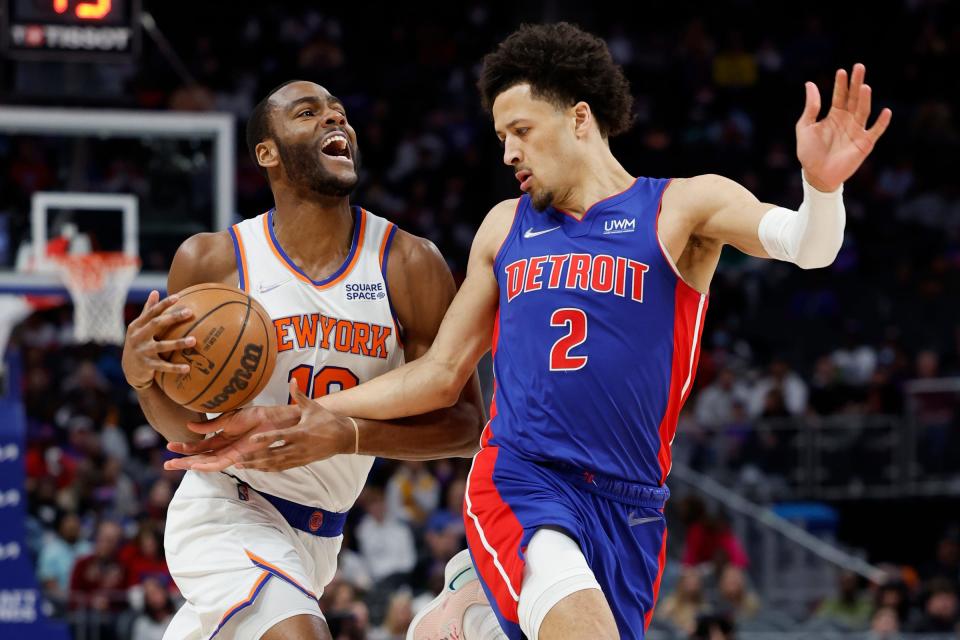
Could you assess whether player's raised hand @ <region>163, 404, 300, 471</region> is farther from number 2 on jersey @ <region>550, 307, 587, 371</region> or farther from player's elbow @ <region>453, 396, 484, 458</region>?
number 2 on jersey @ <region>550, 307, 587, 371</region>

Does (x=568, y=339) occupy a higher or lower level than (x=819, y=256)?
lower

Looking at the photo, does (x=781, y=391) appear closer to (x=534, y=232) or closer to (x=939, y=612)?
(x=939, y=612)

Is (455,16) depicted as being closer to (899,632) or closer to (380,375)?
(899,632)

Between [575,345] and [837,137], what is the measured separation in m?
0.97

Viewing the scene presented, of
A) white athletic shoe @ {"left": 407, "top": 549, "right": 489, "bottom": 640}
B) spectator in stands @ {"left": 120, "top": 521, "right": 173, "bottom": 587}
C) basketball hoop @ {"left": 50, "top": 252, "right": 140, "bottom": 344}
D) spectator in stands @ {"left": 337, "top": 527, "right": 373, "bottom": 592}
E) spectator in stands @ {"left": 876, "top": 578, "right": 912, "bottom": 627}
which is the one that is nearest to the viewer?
white athletic shoe @ {"left": 407, "top": 549, "right": 489, "bottom": 640}

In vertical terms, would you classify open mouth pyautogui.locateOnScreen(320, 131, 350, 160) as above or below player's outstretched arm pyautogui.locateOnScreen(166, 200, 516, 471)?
above

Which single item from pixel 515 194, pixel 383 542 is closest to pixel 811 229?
pixel 383 542

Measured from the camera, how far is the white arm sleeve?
4.07 meters

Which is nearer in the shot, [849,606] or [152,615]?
[152,615]

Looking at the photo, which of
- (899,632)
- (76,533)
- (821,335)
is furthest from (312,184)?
(821,335)

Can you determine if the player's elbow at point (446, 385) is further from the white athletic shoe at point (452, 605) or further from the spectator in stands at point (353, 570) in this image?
the spectator in stands at point (353, 570)

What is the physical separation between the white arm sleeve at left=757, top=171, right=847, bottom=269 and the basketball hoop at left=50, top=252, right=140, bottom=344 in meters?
5.69

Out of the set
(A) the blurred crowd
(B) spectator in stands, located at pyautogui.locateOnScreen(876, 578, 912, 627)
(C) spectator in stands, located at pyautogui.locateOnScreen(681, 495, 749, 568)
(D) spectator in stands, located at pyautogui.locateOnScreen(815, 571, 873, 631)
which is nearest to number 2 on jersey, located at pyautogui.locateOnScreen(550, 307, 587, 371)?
(A) the blurred crowd

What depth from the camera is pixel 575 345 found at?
438 cm
